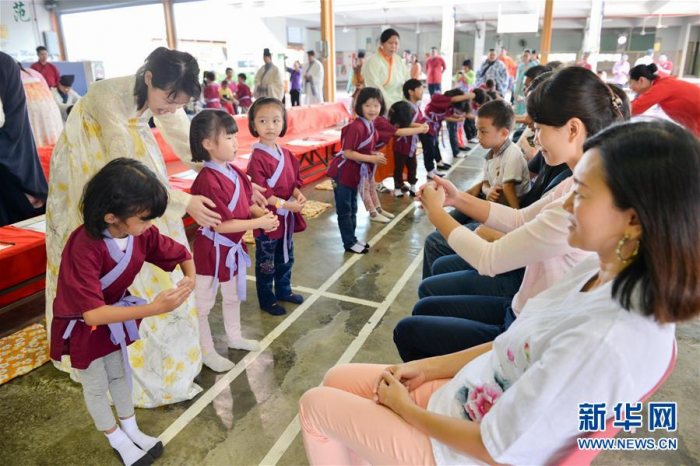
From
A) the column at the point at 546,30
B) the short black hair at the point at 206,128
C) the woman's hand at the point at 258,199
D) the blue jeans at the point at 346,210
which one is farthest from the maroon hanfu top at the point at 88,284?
the column at the point at 546,30

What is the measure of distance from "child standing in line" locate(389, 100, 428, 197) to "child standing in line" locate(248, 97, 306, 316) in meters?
2.10

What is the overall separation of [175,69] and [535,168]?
2.16 m

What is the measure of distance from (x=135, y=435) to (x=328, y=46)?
8.17 metres

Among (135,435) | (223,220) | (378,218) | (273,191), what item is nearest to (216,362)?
(135,435)

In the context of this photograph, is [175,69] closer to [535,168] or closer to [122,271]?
[122,271]

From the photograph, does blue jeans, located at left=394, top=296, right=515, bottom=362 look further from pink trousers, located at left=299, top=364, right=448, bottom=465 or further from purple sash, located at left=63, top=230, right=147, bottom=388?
purple sash, located at left=63, top=230, right=147, bottom=388

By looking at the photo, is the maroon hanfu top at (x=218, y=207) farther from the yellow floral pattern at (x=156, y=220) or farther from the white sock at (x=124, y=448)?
the white sock at (x=124, y=448)

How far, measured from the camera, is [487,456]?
2.85 ft

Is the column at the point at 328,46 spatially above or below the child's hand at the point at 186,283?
above

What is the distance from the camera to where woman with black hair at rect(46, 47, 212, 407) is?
163 cm

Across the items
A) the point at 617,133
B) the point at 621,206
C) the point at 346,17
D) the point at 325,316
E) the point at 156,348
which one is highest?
the point at 346,17

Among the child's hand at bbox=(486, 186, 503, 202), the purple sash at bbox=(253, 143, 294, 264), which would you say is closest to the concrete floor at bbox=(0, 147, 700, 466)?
the purple sash at bbox=(253, 143, 294, 264)

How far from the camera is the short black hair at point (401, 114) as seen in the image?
4578mm

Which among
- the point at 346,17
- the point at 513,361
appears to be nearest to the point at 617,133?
the point at 513,361
